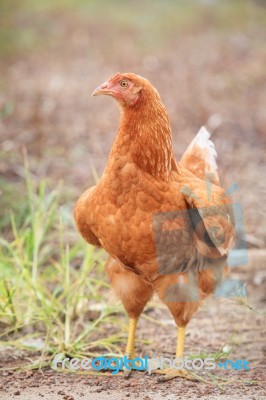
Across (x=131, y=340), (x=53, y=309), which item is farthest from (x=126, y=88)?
(x=53, y=309)

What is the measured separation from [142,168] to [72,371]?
0.91m

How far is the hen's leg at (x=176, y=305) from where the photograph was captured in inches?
101

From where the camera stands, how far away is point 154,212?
7.98 feet

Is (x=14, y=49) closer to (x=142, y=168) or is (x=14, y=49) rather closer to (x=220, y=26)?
(x=220, y=26)

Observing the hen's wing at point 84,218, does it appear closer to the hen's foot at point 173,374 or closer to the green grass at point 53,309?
the green grass at point 53,309

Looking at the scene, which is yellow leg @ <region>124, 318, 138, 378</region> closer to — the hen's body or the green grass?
the green grass

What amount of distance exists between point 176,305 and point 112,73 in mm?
4989

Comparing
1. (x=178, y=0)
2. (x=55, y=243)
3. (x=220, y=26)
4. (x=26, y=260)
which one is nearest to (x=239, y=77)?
(x=220, y=26)

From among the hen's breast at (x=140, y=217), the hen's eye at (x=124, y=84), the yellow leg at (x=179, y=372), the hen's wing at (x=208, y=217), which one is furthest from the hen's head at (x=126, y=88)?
the yellow leg at (x=179, y=372)

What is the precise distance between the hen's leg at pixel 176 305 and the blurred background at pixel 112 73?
1.39 m

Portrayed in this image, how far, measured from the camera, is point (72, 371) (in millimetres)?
2621

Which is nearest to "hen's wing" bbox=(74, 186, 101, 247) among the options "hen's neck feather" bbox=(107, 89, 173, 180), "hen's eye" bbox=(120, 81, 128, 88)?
"hen's neck feather" bbox=(107, 89, 173, 180)

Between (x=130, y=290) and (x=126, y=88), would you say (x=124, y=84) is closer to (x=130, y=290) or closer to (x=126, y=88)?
(x=126, y=88)

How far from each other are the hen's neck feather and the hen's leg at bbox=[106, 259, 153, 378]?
50 cm
